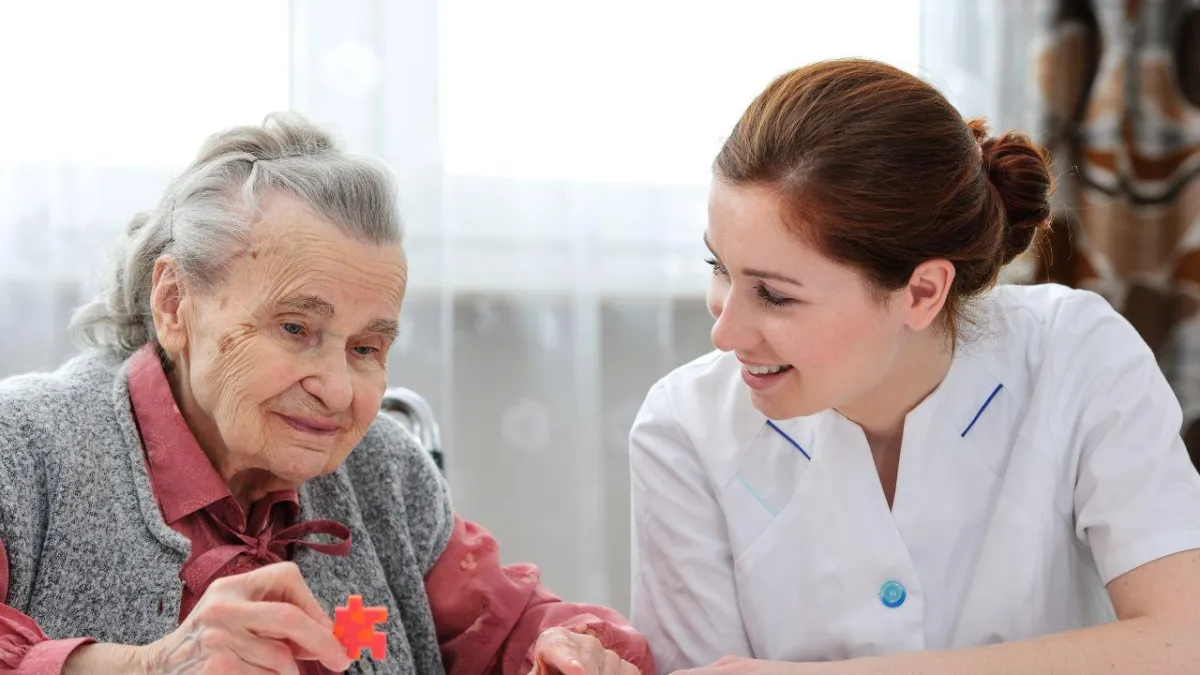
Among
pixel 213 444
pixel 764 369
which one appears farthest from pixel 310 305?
pixel 764 369

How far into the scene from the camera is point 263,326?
1.36 m

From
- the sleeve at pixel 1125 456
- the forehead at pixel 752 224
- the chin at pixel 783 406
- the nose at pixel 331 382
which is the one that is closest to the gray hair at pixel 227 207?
the nose at pixel 331 382

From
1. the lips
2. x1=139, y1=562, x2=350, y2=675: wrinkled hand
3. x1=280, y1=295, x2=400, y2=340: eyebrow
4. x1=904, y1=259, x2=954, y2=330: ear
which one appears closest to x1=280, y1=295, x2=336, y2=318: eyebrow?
x1=280, y1=295, x2=400, y2=340: eyebrow

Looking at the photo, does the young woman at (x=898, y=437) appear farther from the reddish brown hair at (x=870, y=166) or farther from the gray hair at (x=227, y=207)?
the gray hair at (x=227, y=207)

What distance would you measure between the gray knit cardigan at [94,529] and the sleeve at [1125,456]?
0.87 metres

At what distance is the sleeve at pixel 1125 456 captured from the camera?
1.47m

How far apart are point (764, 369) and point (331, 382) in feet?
1.74

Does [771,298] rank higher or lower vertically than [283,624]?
higher

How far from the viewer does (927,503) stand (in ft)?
5.22

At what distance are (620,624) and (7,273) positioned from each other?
1.17 metres

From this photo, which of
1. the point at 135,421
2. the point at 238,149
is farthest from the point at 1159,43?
the point at 135,421

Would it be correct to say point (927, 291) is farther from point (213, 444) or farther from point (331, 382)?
point (213, 444)

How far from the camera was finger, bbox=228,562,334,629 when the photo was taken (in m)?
1.11

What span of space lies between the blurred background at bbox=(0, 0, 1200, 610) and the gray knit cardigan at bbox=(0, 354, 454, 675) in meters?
0.66
